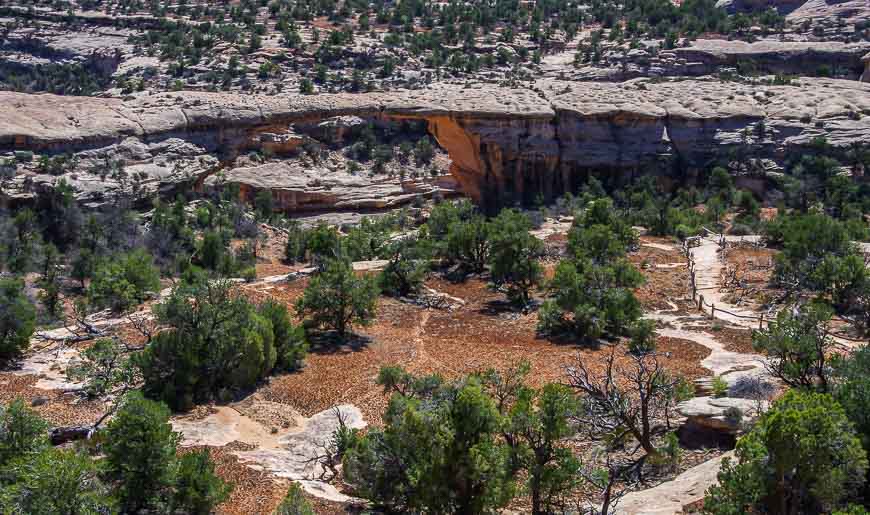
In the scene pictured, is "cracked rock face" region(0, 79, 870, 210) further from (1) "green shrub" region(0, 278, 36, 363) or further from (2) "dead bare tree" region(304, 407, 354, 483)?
(2) "dead bare tree" region(304, 407, 354, 483)

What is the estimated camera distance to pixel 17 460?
9.41 meters

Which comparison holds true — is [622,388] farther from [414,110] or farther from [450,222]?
[414,110]

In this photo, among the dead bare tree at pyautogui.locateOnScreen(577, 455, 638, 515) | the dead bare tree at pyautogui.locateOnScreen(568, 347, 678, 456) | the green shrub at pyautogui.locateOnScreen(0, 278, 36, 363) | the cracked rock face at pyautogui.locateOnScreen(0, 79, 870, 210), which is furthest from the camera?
the cracked rock face at pyautogui.locateOnScreen(0, 79, 870, 210)

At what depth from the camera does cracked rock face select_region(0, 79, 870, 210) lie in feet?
126

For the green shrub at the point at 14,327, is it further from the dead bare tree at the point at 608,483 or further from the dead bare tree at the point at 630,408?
the dead bare tree at the point at 608,483

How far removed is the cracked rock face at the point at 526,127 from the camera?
126ft

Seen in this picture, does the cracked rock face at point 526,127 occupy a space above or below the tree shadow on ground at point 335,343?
above

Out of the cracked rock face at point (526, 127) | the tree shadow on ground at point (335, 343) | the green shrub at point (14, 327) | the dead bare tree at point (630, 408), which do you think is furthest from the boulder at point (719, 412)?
the cracked rock face at point (526, 127)

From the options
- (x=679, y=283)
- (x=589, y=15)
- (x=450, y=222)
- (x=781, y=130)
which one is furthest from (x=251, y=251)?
(x=589, y=15)

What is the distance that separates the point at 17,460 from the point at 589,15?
60.5 meters

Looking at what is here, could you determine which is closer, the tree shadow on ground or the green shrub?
the green shrub

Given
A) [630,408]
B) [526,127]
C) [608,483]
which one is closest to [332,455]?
[608,483]

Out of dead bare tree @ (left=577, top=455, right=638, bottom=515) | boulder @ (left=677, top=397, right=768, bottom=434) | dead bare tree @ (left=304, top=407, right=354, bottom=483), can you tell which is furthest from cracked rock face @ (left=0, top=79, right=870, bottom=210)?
dead bare tree @ (left=577, top=455, right=638, bottom=515)

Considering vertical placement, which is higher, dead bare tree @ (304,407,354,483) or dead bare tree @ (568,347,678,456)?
dead bare tree @ (568,347,678,456)
